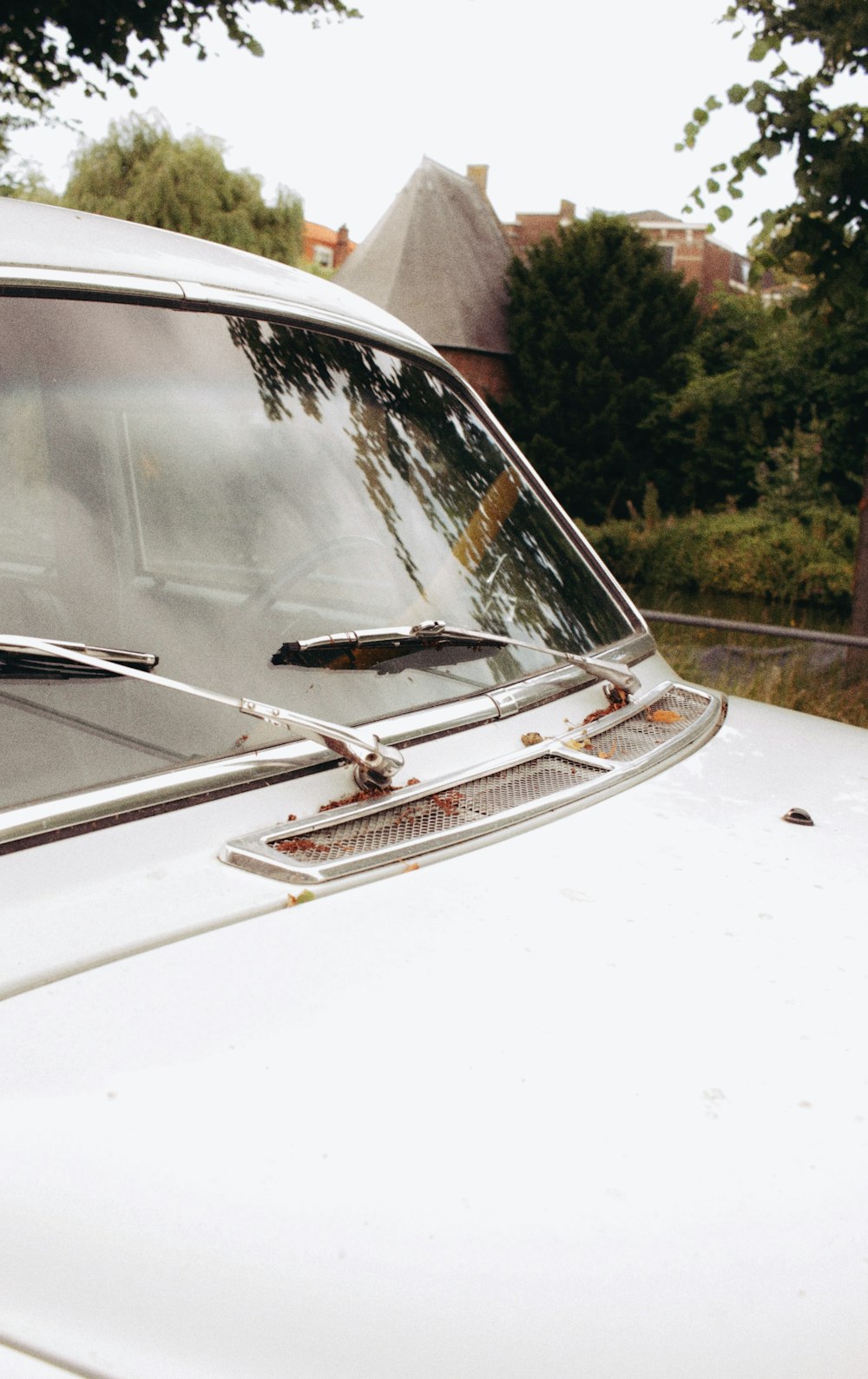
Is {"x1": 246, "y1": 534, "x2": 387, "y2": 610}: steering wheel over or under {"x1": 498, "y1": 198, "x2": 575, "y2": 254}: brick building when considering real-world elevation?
under

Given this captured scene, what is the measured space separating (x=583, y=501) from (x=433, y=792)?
3698 cm

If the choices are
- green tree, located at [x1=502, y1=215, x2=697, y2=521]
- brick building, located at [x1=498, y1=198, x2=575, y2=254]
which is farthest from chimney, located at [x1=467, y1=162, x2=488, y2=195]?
green tree, located at [x1=502, y1=215, x2=697, y2=521]

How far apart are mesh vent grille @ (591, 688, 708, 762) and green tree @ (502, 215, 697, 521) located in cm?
3515

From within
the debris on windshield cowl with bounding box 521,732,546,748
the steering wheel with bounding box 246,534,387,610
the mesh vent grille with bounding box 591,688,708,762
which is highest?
the steering wheel with bounding box 246,534,387,610

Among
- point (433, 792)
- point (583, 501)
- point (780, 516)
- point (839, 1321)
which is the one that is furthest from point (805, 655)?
point (583, 501)

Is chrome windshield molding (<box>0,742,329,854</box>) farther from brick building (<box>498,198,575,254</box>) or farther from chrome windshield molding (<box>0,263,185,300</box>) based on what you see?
brick building (<box>498,198,575,254</box>)

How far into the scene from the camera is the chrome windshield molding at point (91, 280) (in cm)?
157

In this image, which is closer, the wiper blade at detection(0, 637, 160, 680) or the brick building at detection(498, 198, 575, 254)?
the wiper blade at detection(0, 637, 160, 680)

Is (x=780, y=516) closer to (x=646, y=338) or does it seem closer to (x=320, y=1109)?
(x=646, y=338)

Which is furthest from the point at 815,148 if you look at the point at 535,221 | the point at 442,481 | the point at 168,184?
the point at 535,221

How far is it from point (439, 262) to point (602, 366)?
11.4 meters

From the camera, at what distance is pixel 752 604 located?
28562 millimetres

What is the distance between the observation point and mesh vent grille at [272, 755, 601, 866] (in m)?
1.43

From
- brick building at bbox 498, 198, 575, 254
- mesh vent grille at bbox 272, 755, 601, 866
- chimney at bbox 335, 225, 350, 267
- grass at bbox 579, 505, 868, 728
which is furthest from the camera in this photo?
chimney at bbox 335, 225, 350, 267
